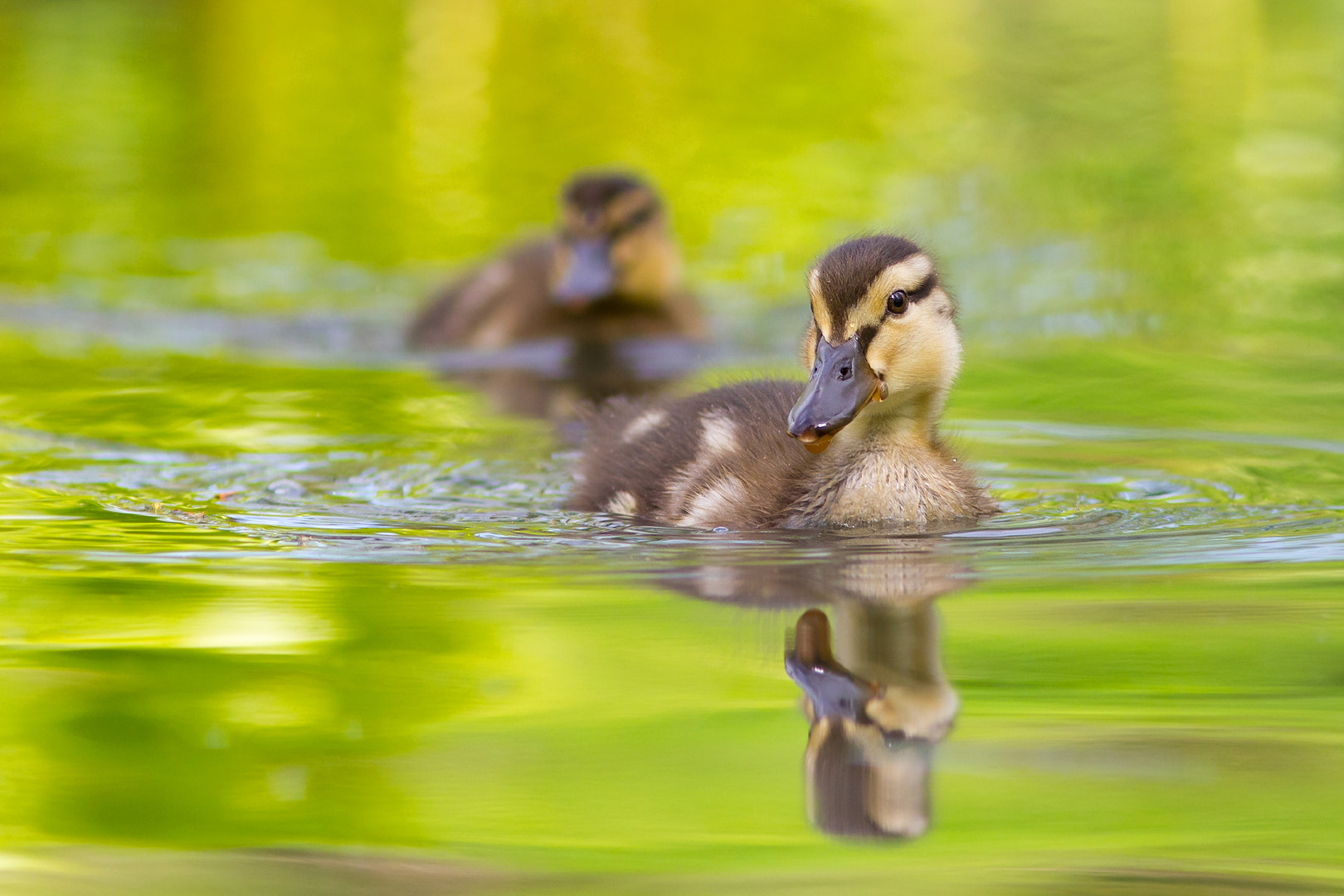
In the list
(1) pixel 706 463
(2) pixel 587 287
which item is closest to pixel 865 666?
(1) pixel 706 463

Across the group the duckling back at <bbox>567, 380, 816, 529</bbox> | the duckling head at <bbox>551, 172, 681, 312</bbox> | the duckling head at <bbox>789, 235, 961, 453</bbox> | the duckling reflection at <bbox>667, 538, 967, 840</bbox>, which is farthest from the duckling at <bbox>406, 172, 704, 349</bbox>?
the duckling reflection at <bbox>667, 538, 967, 840</bbox>

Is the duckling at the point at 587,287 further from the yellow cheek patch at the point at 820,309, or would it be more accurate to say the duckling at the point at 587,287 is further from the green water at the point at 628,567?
the yellow cheek patch at the point at 820,309

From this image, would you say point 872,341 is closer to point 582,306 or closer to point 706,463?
point 706,463

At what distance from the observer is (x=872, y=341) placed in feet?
15.8

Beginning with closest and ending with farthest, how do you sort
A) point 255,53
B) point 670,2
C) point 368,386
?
1. point 368,386
2. point 255,53
3. point 670,2

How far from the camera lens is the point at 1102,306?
371 inches

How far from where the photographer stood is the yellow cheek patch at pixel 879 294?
479 centimetres

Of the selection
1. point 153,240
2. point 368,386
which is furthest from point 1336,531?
point 153,240

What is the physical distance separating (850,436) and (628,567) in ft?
2.35

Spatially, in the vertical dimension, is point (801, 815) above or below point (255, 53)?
below

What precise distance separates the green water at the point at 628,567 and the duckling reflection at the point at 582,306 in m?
0.35

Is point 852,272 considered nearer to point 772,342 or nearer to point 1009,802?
point 1009,802

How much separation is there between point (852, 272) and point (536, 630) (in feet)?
4.44

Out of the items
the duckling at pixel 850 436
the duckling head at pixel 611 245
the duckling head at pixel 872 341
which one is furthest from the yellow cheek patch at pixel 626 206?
the duckling head at pixel 872 341
